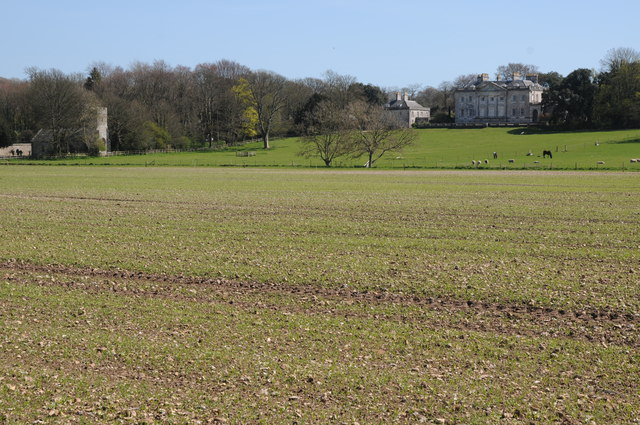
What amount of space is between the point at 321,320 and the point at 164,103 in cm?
12671

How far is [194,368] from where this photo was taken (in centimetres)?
1064

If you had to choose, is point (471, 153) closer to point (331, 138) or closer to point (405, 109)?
point (331, 138)

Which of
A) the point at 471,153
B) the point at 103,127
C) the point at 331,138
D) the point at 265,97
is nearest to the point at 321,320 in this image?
the point at 331,138

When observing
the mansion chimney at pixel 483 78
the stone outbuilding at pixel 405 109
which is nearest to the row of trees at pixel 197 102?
the stone outbuilding at pixel 405 109

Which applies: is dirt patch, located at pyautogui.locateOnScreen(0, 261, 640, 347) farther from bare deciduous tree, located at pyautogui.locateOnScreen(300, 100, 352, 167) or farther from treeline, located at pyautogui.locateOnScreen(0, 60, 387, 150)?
treeline, located at pyautogui.locateOnScreen(0, 60, 387, 150)

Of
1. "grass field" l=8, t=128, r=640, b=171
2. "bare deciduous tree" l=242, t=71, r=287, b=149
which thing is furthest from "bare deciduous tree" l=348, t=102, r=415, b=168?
"bare deciduous tree" l=242, t=71, r=287, b=149

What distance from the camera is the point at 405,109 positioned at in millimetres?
186750

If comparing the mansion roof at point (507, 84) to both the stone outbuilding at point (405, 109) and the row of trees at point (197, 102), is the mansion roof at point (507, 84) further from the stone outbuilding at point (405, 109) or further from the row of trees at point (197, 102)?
the row of trees at point (197, 102)

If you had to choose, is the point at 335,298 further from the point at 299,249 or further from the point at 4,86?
the point at 4,86

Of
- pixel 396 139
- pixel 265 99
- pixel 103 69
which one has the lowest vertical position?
pixel 396 139

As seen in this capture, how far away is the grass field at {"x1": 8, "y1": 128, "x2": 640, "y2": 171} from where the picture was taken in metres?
84.4

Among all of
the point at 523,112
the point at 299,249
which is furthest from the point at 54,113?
the point at 523,112

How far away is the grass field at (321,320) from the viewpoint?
935 cm

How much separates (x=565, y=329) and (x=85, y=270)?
12420 mm
